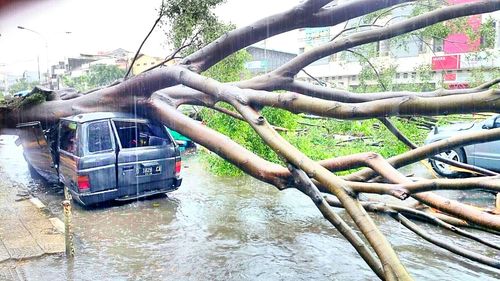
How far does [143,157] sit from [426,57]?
1757cm

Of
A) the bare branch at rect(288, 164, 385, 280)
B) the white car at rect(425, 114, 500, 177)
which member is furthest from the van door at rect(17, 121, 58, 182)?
the white car at rect(425, 114, 500, 177)

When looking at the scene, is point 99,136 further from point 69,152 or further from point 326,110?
point 326,110

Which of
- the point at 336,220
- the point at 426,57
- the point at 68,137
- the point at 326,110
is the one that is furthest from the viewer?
the point at 426,57

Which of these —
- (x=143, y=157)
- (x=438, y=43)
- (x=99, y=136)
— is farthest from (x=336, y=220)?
(x=438, y=43)

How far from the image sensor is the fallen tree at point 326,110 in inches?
119

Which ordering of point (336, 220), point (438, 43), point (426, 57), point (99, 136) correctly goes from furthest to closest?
point (426, 57) < point (438, 43) < point (99, 136) < point (336, 220)

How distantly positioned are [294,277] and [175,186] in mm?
3881

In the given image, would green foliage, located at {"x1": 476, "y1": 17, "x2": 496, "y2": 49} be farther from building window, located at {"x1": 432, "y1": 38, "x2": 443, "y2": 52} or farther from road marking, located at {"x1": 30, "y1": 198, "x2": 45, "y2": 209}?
road marking, located at {"x1": 30, "y1": 198, "x2": 45, "y2": 209}

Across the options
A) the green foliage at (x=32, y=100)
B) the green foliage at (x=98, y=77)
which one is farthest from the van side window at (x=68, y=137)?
the green foliage at (x=98, y=77)

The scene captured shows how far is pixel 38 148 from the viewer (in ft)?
28.7

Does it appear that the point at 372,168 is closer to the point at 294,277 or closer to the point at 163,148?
the point at 294,277

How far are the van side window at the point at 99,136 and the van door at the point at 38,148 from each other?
150cm

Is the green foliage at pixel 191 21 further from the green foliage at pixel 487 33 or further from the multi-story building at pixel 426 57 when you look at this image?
the green foliage at pixel 487 33

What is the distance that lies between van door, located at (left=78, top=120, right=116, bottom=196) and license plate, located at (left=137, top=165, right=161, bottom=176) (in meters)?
0.46
